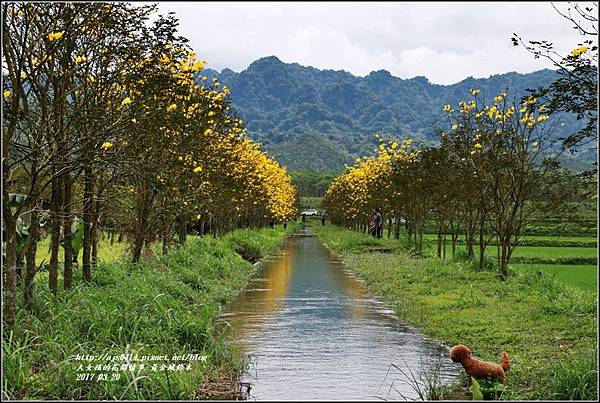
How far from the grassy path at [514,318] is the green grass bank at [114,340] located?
3413 mm

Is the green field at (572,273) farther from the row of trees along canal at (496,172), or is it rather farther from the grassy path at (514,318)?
the grassy path at (514,318)

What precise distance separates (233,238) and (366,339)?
18885 mm

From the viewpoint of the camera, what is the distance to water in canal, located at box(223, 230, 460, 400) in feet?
27.3

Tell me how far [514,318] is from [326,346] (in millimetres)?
3676

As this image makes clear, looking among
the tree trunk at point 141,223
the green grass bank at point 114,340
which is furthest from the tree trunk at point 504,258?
the tree trunk at point 141,223

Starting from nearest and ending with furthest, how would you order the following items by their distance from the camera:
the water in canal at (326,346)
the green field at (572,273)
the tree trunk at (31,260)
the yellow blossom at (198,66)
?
the water in canal at (326,346) → the tree trunk at (31,260) → the yellow blossom at (198,66) → the green field at (572,273)

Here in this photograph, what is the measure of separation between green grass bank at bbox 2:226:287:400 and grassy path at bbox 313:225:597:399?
341 centimetres

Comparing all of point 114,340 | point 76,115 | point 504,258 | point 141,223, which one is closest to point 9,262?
point 114,340

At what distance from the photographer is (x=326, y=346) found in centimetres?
1080

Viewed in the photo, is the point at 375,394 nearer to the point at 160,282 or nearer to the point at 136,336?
the point at 136,336

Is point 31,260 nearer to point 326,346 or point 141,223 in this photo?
point 326,346

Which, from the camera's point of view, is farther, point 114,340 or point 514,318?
point 514,318

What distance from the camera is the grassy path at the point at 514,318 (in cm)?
745

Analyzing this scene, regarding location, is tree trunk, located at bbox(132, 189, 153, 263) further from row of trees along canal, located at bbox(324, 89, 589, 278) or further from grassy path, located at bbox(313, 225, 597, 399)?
row of trees along canal, located at bbox(324, 89, 589, 278)
